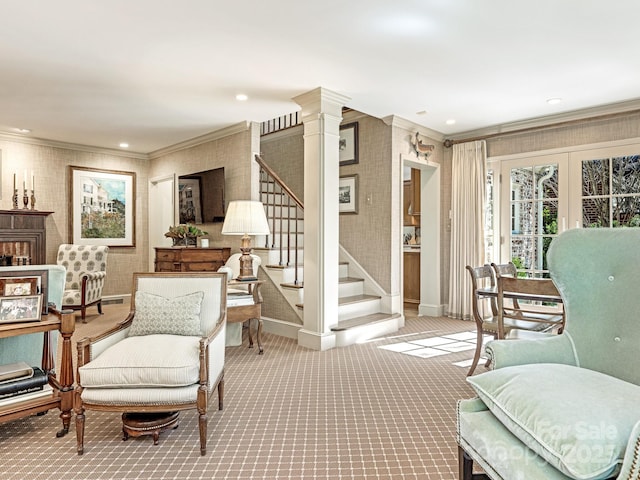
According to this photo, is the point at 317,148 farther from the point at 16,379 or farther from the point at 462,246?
the point at 16,379

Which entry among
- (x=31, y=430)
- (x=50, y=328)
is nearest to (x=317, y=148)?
(x=50, y=328)

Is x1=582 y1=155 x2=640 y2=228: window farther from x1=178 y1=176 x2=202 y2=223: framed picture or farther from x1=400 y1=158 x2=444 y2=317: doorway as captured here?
x1=178 y1=176 x2=202 y2=223: framed picture

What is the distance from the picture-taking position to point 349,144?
5.68m

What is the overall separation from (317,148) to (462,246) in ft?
8.47

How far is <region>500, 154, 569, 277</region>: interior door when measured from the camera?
16.9ft

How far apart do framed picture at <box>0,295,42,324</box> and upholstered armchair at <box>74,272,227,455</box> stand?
1.17ft

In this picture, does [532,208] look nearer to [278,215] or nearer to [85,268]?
[278,215]

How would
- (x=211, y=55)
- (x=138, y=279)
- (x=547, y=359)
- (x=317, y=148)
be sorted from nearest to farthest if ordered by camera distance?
(x=547, y=359) < (x=138, y=279) < (x=211, y=55) < (x=317, y=148)

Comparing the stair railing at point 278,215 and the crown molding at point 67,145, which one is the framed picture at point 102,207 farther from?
the stair railing at point 278,215

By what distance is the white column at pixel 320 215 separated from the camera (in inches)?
167

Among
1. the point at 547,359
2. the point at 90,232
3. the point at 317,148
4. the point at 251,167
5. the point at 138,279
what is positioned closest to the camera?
the point at 547,359

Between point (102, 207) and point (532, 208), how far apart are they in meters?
6.43

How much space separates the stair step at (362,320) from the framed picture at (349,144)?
2.03m

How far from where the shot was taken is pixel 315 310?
428cm
